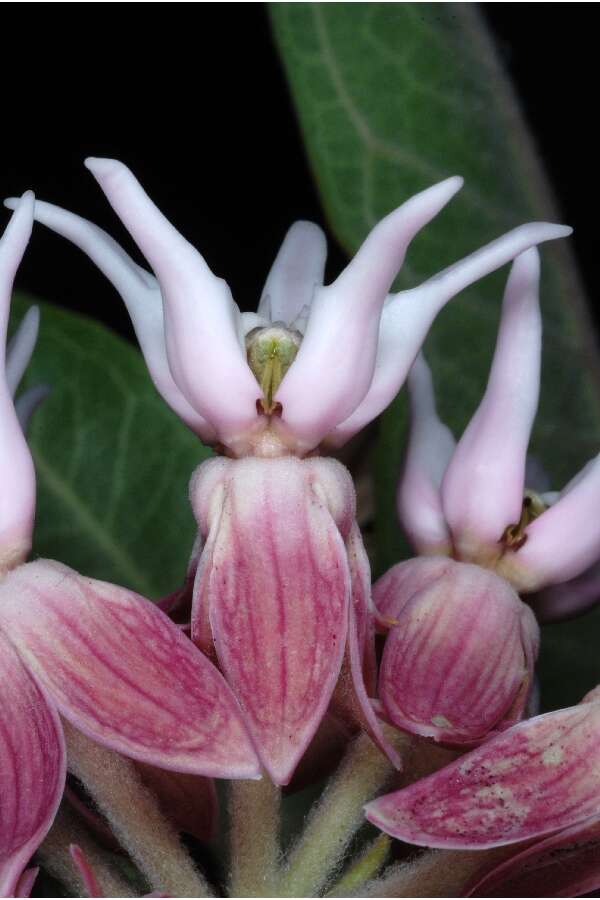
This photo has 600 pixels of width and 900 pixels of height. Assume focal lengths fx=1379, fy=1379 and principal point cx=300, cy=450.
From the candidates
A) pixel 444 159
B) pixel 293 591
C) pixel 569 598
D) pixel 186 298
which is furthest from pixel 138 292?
pixel 444 159

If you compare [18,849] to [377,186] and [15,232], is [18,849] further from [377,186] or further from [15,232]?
[377,186]

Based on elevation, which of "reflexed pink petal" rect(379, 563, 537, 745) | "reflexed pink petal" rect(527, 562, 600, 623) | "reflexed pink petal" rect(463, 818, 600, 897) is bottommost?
"reflexed pink petal" rect(463, 818, 600, 897)

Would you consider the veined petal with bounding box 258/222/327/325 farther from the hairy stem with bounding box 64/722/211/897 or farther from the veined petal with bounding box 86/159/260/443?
the hairy stem with bounding box 64/722/211/897

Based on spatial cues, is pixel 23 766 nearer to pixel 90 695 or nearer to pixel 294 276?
pixel 90 695

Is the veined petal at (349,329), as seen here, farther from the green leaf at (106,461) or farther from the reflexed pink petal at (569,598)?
the green leaf at (106,461)

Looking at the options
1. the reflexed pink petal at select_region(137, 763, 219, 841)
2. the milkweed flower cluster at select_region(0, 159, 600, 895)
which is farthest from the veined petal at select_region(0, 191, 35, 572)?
the reflexed pink petal at select_region(137, 763, 219, 841)

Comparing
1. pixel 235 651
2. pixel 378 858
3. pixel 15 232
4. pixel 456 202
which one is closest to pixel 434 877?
pixel 378 858
